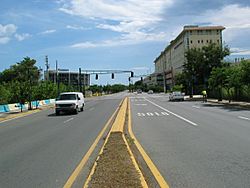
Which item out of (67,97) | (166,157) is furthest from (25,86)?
(166,157)

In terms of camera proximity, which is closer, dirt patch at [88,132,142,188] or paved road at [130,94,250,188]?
dirt patch at [88,132,142,188]

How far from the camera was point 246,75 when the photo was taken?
112ft

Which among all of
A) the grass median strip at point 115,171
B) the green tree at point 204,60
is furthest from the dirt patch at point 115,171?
the green tree at point 204,60

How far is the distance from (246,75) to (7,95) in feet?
115

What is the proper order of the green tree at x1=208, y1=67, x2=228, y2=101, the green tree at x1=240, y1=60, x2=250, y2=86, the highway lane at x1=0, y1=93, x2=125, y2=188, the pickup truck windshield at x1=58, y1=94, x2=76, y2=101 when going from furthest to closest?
the green tree at x1=208, y1=67, x2=228, y2=101
the green tree at x1=240, y1=60, x2=250, y2=86
the pickup truck windshield at x1=58, y1=94, x2=76, y2=101
the highway lane at x1=0, y1=93, x2=125, y2=188

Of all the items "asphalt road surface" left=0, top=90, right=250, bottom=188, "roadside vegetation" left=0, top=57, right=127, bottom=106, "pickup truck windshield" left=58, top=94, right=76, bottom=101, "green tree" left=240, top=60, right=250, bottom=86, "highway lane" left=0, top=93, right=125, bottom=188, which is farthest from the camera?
"roadside vegetation" left=0, top=57, right=127, bottom=106

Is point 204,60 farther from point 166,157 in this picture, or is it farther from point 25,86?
point 166,157

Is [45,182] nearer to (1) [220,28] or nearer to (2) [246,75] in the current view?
(2) [246,75]

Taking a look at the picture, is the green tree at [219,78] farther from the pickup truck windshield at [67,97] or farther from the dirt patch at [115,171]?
the dirt patch at [115,171]

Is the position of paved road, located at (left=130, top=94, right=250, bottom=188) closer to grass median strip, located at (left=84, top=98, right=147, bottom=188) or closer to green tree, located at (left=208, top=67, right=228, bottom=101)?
grass median strip, located at (left=84, top=98, right=147, bottom=188)

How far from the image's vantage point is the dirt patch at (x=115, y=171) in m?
6.56

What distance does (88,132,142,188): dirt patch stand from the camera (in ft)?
21.5

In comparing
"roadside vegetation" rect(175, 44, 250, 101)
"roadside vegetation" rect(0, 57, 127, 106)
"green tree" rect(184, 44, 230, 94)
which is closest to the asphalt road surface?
"roadside vegetation" rect(0, 57, 127, 106)

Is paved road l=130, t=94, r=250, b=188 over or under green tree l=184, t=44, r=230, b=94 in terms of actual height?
under
